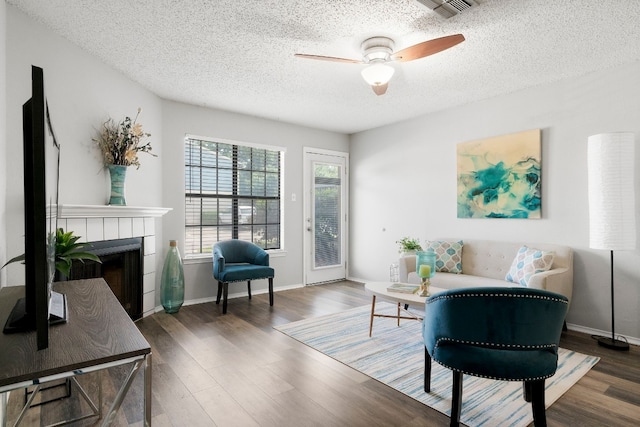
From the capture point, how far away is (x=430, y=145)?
4922 mm

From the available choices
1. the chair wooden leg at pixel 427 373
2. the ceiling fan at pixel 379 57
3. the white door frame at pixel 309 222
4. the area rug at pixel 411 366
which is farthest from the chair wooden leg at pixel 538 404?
the white door frame at pixel 309 222

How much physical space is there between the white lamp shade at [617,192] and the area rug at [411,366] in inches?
40.0

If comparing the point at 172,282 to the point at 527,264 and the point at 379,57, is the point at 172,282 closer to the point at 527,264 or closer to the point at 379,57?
the point at 379,57

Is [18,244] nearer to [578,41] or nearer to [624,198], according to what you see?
[578,41]

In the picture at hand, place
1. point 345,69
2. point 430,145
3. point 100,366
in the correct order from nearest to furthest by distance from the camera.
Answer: point 100,366, point 345,69, point 430,145

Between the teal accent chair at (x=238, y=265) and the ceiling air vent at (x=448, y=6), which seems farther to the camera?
the teal accent chair at (x=238, y=265)

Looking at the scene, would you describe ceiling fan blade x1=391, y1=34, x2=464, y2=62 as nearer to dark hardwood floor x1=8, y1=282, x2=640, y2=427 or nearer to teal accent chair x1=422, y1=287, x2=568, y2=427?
teal accent chair x1=422, y1=287, x2=568, y2=427

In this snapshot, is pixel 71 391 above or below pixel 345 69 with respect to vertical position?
below

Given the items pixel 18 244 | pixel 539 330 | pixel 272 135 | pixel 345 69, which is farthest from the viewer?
pixel 272 135

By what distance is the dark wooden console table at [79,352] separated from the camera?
0.90 m

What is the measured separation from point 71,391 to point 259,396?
1197 millimetres

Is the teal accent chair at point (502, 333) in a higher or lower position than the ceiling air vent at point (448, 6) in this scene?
lower

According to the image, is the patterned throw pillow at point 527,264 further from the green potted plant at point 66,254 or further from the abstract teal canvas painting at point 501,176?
the green potted plant at point 66,254

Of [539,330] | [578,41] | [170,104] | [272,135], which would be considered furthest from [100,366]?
[272,135]
